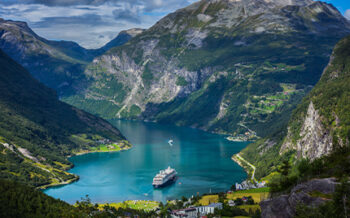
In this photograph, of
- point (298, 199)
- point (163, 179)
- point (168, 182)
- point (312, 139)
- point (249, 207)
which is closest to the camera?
point (298, 199)

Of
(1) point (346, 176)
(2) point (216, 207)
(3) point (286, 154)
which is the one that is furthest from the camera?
(3) point (286, 154)

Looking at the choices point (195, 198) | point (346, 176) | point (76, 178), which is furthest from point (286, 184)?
point (76, 178)

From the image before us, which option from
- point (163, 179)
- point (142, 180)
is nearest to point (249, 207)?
point (163, 179)

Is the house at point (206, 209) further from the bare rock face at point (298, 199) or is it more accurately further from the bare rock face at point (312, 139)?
the bare rock face at point (298, 199)

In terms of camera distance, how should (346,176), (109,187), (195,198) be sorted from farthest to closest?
(109,187) → (195,198) → (346,176)

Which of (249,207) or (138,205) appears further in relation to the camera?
(138,205)

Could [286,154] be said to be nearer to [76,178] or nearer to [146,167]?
[146,167]

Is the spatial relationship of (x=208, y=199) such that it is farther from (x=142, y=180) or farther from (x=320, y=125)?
(x=142, y=180)
